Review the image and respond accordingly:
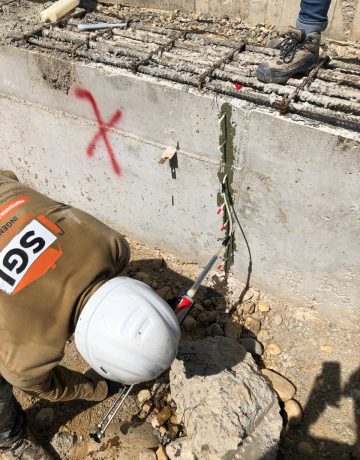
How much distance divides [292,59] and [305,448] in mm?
2586

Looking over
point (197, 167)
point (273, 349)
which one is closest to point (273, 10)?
point (197, 167)

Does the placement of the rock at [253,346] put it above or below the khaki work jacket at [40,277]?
below

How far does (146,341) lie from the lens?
2125 millimetres

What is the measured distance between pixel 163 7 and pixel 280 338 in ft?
12.8

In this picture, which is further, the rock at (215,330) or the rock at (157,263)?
the rock at (157,263)

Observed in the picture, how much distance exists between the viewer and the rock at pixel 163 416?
9.77ft

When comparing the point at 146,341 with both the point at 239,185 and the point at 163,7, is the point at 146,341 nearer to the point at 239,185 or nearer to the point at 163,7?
the point at 239,185

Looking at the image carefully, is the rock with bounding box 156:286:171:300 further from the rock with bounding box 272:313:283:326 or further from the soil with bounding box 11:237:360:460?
the rock with bounding box 272:313:283:326

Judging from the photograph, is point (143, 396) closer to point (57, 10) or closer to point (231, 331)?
point (231, 331)

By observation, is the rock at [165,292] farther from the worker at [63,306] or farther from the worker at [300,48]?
the worker at [300,48]

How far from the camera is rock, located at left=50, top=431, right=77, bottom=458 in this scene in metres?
2.92

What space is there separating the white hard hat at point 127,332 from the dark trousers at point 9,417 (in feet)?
2.27

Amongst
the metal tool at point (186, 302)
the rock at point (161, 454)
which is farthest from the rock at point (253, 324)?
the rock at point (161, 454)

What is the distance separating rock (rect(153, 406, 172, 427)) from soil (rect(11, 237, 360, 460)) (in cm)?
17
